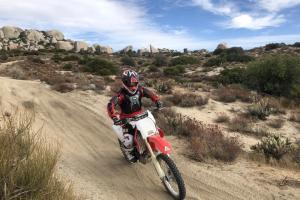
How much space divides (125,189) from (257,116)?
803cm

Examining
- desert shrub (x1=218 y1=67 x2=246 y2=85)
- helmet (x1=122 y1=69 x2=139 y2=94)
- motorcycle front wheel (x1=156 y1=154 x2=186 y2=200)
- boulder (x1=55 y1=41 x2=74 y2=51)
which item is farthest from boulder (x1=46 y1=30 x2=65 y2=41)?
motorcycle front wheel (x1=156 y1=154 x2=186 y2=200)

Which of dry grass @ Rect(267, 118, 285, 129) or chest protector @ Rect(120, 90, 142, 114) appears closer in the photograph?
chest protector @ Rect(120, 90, 142, 114)

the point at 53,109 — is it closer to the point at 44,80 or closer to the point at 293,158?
the point at 44,80

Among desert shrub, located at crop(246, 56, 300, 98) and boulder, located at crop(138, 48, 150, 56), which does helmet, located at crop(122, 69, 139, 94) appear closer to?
desert shrub, located at crop(246, 56, 300, 98)

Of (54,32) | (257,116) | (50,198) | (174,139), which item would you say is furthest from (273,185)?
(54,32)

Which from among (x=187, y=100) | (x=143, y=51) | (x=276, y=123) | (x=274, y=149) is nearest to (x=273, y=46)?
(x=143, y=51)

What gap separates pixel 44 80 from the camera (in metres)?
19.3

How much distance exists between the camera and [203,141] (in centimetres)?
845

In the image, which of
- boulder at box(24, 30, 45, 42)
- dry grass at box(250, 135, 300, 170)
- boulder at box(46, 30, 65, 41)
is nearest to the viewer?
dry grass at box(250, 135, 300, 170)

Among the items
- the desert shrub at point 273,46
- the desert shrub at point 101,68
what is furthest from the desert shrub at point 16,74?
the desert shrub at point 273,46

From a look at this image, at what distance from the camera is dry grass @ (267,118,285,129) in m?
12.2

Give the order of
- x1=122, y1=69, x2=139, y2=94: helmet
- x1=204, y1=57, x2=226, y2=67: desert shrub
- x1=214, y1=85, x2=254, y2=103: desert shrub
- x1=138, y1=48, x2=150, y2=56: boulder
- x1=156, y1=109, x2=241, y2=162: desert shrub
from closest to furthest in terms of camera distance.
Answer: x1=122, y1=69, x2=139, y2=94: helmet
x1=156, y1=109, x2=241, y2=162: desert shrub
x1=214, y1=85, x2=254, y2=103: desert shrub
x1=204, y1=57, x2=226, y2=67: desert shrub
x1=138, y1=48, x2=150, y2=56: boulder

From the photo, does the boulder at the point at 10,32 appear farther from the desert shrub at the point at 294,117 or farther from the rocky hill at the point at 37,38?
the desert shrub at the point at 294,117

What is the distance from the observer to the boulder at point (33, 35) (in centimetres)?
9294
